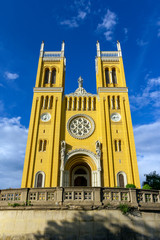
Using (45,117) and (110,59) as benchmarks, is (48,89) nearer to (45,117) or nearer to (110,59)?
(45,117)

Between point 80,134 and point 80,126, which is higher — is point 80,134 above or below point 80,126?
below

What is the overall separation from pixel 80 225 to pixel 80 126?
730 inches

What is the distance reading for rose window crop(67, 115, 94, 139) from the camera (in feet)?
87.3

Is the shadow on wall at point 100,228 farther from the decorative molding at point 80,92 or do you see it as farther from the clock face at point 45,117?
the decorative molding at point 80,92

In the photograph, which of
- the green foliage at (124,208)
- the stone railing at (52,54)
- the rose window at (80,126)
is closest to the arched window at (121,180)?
the rose window at (80,126)

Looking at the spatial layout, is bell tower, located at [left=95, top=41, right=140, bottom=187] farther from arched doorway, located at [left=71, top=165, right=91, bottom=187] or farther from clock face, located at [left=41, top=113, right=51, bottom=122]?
clock face, located at [left=41, top=113, right=51, bottom=122]

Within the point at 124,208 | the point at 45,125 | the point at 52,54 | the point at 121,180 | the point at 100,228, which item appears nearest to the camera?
the point at 100,228

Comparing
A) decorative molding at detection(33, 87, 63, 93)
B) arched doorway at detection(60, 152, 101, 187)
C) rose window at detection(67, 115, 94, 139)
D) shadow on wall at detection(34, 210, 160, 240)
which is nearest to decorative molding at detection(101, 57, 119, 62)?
decorative molding at detection(33, 87, 63, 93)

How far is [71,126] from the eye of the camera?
2745cm

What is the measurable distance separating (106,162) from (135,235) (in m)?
14.6

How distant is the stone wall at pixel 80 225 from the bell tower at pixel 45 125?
41.6 feet

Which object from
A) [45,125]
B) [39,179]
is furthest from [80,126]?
[39,179]

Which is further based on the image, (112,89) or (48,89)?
(112,89)

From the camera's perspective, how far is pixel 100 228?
9.32 meters
